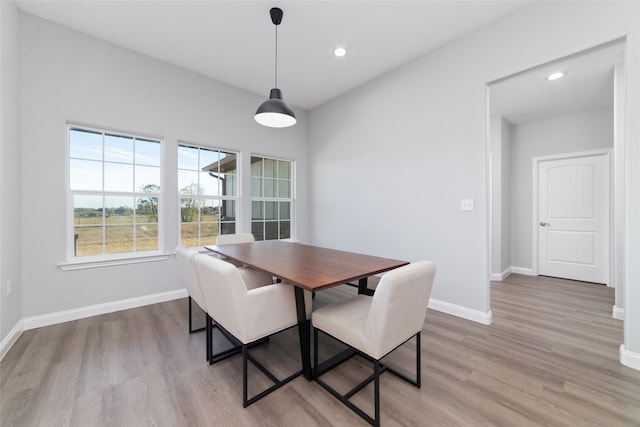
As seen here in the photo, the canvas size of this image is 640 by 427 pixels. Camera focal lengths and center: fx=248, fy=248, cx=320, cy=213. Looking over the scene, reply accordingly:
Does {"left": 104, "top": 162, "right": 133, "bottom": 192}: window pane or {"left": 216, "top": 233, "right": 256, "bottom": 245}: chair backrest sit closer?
{"left": 104, "top": 162, "right": 133, "bottom": 192}: window pane

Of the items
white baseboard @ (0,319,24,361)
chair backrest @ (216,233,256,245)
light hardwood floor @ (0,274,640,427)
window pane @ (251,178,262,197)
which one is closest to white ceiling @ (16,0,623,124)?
window pane @ (251,178,262,197)

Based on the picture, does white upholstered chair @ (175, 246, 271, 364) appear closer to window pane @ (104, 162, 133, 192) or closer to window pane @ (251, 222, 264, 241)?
window pane @ (104, 162, 133, 192)

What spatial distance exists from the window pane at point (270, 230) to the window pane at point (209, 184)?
3.28 feet

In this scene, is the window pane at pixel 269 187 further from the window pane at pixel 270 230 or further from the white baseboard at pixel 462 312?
the white baseboard at pixel 462 312

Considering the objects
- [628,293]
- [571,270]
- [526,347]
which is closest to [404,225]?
[526,347]

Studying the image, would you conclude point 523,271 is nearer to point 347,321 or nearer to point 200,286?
point 347,321

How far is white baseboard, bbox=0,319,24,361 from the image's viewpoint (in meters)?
1.97

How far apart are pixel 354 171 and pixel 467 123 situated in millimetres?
1663

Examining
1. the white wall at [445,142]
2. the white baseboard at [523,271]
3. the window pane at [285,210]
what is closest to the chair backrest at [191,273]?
the white wall at [445,142]

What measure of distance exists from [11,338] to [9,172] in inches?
56.1

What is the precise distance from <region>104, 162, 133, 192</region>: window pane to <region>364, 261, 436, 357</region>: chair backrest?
3.26 m

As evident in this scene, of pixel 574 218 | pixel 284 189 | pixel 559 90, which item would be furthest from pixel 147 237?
pixel 574 218

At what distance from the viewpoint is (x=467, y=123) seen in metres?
2.65

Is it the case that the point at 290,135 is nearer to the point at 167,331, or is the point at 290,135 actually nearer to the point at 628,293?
the point at 167,331
